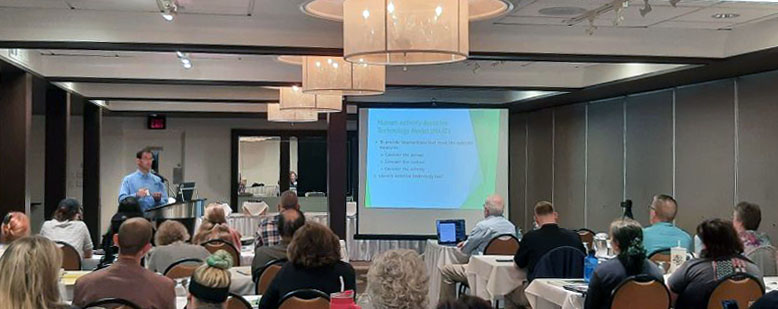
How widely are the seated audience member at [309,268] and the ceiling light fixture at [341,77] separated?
244cm

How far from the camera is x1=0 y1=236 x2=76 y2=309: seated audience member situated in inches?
109

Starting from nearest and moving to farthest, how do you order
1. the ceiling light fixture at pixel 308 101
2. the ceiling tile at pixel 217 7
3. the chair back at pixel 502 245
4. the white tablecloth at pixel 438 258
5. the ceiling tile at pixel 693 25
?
the ceiling tile at pixel 217 7, the ceiling tile at pixel 693 25, the chair back at pixel 502 245, the white tablecloth at pixel 438 258, the ceiling light fixture at pixel 308 101

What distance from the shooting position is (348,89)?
656cm

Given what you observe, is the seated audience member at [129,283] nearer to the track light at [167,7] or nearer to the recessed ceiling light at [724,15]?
the track light at [167,7]

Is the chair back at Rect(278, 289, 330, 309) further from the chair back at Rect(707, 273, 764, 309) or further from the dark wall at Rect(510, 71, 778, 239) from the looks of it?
the dark wall at Rect(510, 71, 778, 239)

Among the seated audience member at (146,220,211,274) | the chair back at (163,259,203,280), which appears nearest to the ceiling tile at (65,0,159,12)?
the seated audience member at (146,220,211,274)

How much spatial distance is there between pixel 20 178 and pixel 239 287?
471 centimetres

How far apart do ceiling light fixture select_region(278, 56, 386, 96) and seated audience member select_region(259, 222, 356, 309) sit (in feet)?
8.00

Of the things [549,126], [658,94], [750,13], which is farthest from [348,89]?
[549,126]

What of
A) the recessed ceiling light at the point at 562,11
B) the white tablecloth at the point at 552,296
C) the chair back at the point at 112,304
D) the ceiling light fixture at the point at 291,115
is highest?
the recessed ceiling light at the point at 562,11

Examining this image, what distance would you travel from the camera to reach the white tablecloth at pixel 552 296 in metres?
4.90

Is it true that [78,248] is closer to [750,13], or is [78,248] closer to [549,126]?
[750,13]

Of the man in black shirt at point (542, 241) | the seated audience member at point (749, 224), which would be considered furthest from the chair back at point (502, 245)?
the seated audience member at point (749, 224)

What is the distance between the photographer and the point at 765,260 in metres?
6.04
